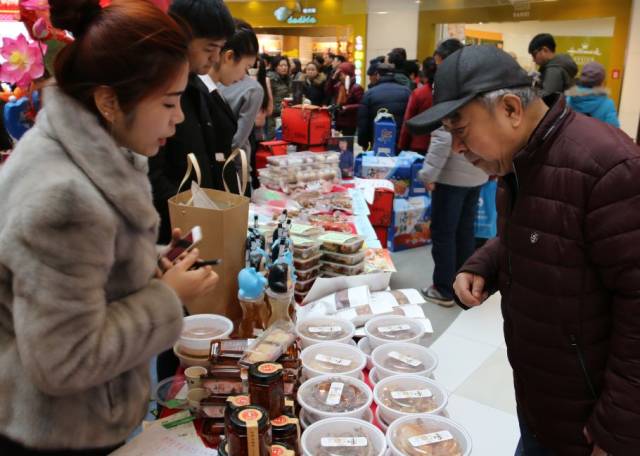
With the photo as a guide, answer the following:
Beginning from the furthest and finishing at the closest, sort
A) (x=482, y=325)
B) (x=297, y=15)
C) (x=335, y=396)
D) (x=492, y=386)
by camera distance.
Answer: (x=297, y=15) < (x=482, y=325) < (x=492, y=386) < (x=335, y=396)

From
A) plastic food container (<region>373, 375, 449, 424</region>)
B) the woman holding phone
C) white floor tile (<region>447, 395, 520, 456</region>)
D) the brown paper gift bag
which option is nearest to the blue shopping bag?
white floor tile (<region>447, 395, 520, 456</region>)

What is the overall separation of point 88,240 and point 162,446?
2.13ft

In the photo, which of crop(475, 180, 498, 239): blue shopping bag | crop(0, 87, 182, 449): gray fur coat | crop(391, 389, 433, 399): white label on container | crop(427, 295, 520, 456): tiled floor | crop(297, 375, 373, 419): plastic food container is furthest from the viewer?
crop(475, 180, 498, 239): blue shopping bag

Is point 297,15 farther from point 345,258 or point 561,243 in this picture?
point 561,243

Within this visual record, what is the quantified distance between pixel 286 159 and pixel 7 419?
9.99 feet

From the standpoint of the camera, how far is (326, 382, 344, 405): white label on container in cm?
146

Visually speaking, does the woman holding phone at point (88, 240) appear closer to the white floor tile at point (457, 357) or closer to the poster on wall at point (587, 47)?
the white floor tile at point (457, 357)

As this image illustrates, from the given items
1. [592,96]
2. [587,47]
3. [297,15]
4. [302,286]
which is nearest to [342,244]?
[302,286]

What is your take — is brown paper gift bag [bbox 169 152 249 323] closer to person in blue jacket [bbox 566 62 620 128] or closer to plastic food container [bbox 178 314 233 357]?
plastic food container [bbox 178 314 233 357]

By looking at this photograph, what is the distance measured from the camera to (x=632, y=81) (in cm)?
1038

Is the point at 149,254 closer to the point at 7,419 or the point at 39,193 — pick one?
the point at 39,193

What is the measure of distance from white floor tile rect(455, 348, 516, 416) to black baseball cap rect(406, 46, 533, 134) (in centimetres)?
209

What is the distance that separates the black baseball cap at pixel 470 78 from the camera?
1312 mm

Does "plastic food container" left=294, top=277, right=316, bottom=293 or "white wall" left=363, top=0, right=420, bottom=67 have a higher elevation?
"white wall" left=363, top=0, right=420, bottom=67
